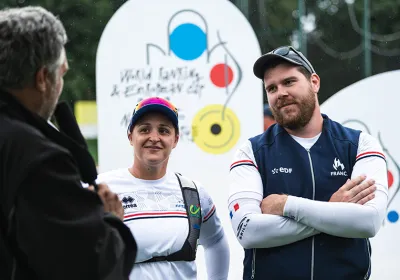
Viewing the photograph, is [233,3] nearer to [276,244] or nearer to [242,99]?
[242,99]

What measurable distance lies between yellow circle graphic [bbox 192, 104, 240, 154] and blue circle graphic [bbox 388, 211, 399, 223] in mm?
1327

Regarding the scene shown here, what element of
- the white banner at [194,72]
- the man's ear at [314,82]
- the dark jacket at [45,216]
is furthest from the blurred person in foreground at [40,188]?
the white banner at [194,72]

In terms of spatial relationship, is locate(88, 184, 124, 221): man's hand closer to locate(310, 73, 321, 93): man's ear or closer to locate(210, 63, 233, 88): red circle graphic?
locate(310, 73, 321, 93): man's ear

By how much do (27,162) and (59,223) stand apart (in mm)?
175

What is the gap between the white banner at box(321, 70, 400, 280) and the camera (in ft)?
16.4

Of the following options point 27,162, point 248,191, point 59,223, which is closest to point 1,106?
point 27,162

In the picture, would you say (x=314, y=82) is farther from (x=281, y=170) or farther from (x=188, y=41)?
(x=188, y=41)

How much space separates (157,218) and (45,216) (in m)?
1.42

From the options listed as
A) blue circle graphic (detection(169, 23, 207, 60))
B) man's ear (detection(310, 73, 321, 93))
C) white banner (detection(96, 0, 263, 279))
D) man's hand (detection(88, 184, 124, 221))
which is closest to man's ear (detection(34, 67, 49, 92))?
man's hand (detection(88, 184, 124, 221))

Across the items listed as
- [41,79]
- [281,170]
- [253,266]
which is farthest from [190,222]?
[41,79]

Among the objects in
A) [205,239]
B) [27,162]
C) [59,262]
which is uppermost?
[27,162]

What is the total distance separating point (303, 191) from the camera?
9.75 ft

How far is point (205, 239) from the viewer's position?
130 inches

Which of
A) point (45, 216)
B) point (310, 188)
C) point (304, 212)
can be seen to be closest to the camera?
point (45, 216)
